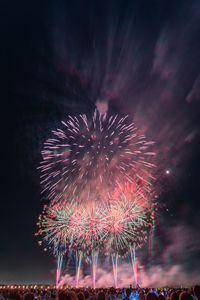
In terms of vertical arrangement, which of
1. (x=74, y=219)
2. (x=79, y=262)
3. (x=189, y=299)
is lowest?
(x=189, y=299)

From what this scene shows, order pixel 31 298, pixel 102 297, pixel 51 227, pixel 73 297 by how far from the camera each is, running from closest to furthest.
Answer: pixel 73 297
pixel 31 298
pixel 102 297
pixel 51 227

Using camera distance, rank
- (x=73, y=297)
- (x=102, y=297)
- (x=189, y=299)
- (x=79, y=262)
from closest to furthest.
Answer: (x=189, y=299) → (x=73, y=297) → (x=102, y=297) → (x=79, y=262)

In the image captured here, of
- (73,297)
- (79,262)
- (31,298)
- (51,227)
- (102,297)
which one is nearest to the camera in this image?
(73,297)

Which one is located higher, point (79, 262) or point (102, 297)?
point (79, 262)

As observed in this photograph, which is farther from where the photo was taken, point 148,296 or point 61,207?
point 61,207

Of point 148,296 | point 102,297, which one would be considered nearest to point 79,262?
point 102,297

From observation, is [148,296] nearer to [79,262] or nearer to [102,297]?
[102,297]

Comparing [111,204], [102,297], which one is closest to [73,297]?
[102,297]

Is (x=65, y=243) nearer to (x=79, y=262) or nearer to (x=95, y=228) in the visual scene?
(x=95, y=228)

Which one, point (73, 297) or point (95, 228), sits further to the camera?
point (95, 228)
